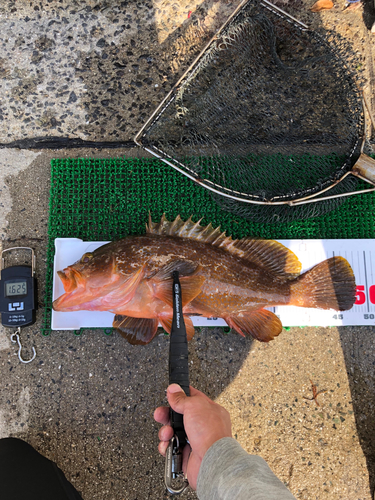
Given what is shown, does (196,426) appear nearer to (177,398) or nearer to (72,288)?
(177,398)

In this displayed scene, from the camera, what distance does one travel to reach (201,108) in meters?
3.01

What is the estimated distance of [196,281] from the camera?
2.53 metres

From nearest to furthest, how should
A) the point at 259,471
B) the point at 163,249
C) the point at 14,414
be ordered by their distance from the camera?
the point at 259,471, the point at 163,249, the point at 14,414

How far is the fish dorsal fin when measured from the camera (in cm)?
282

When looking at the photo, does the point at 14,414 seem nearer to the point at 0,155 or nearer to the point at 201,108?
the point at 0,155

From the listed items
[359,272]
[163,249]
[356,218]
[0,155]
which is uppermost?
[0,155]

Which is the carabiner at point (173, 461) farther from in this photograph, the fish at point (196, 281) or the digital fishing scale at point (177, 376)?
the fish at point (196, 281)

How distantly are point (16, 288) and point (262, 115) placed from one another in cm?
284

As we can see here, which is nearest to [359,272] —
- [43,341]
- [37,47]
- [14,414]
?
[43,341]

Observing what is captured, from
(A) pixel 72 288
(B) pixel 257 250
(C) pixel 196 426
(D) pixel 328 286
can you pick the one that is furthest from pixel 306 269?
(A) pixel 72 288

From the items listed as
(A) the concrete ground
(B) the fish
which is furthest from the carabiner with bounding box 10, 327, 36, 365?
(B) the fish

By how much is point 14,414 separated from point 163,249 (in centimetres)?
215

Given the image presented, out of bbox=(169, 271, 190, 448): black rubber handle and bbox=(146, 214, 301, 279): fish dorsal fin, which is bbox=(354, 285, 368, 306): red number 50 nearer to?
bbox=(146, 214, 301, 279): fish dorsal fin

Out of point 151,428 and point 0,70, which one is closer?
point 151,428
